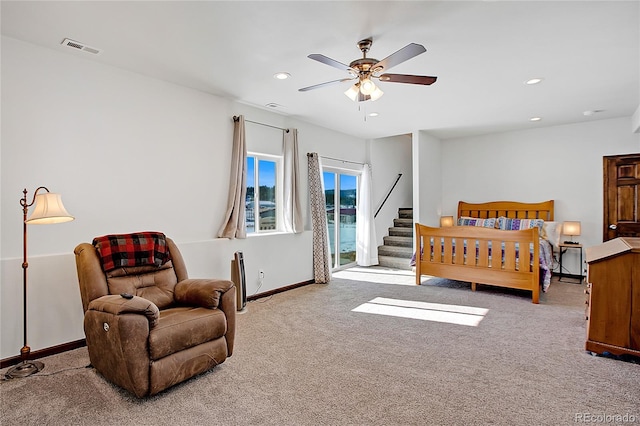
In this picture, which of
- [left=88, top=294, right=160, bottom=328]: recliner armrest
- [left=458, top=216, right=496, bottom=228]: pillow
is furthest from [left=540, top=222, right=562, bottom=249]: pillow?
[left=88, top=294, right=160, bottom=328]: recliner armrest

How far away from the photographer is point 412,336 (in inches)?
126

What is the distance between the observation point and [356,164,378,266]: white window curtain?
22.0ft

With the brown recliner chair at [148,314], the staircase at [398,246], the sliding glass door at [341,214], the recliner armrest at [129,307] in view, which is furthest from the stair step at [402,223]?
the recliner armrest at [129,307]

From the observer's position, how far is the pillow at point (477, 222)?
6.25 meters

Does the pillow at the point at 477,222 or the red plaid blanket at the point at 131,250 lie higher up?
the pillow at the point at 477,222

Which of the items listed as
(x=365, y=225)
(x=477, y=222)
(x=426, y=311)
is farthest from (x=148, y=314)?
(x=477, y=222)

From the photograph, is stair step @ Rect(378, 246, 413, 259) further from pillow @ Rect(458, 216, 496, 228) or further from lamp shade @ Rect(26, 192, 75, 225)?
lamp shade @ Rect(26, 192, 75, 225)

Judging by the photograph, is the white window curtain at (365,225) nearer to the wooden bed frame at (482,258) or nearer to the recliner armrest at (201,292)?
the wooden bed frame at (482,258)

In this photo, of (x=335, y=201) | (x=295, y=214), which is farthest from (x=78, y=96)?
(x=335, y=201)

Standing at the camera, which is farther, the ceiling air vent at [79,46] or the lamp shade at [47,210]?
the ceiling air vent at [79,46]

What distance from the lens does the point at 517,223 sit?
600 centimetres

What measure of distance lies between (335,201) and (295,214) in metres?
1.53

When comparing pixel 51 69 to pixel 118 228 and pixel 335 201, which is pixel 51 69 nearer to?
pixel 118 228

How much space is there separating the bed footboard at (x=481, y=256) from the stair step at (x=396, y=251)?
138 cm
